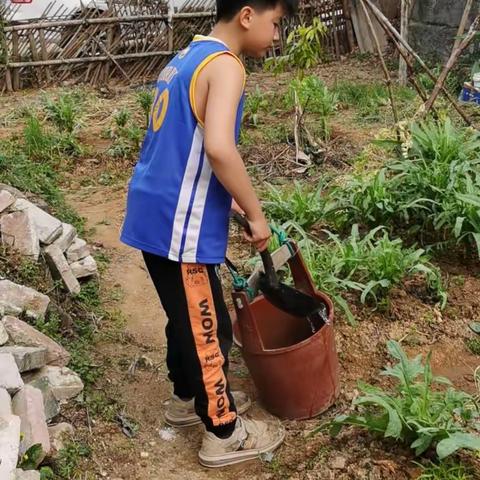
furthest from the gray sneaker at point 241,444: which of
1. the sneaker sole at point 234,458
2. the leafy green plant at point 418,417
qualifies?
the leafy green plant at point 418,417

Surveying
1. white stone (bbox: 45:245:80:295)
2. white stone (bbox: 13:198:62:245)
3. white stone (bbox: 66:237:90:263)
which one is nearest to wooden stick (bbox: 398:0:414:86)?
white stone (bbox: 66:237:90:263)

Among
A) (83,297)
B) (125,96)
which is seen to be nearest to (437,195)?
(83,297)

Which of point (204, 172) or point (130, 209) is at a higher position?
point (204, 172)

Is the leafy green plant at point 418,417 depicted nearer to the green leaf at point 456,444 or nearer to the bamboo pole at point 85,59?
the green leaf at point 456,444

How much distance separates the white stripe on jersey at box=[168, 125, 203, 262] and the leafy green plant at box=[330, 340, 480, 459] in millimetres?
885

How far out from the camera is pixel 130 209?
8.20ft

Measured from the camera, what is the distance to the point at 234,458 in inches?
108

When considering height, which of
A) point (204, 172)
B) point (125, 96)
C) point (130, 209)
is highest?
point (204, 172)

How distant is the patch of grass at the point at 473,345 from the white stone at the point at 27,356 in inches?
79.7

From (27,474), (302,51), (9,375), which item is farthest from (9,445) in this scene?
(302,51)

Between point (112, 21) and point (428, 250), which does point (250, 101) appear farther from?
point (428, 250)

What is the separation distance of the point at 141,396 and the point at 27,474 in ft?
3.38

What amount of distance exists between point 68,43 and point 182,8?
1.69m

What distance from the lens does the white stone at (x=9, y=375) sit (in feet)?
8.23
